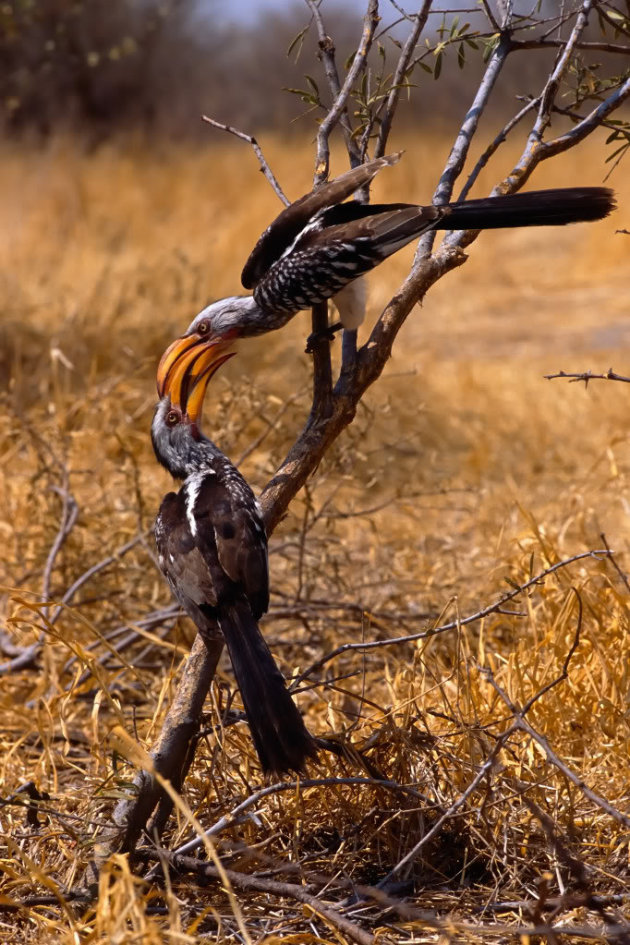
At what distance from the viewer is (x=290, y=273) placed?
203cm

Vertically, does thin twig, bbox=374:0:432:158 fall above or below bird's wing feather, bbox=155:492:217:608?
above

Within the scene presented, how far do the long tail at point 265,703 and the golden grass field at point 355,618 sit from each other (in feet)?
0.46

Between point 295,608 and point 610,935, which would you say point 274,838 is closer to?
point 610,935

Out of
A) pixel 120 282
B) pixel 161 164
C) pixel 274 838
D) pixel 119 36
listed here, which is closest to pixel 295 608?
pixel 274 838

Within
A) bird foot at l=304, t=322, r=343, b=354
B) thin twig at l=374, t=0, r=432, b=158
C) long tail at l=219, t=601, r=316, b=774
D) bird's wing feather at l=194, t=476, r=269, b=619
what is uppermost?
thin twig at l=374, t=0, r=432, b=158

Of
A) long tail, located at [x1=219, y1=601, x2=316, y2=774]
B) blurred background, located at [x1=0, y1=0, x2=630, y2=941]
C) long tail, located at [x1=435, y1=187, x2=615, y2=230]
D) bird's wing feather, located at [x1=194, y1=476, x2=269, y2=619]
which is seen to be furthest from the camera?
Result: blurred background, located at [x1=0, y1=0, x2=630, y2=941]

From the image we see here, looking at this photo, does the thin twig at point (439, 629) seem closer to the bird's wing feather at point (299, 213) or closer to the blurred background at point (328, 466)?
the blurred background at point (328, 466)

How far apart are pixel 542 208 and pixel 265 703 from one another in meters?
0.97

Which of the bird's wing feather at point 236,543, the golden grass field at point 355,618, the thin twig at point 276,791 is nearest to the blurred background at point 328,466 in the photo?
the golden grass field at point 355,618

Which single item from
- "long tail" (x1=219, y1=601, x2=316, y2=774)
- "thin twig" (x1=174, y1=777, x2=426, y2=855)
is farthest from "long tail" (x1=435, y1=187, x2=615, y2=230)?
"thin twig" (x1=174, y1=777, x2=426, y2=855)

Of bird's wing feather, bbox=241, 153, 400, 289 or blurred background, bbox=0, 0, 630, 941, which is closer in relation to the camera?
bird's wing feather, bbox=241, 153, 400, 289

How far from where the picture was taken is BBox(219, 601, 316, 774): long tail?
1.61 meters

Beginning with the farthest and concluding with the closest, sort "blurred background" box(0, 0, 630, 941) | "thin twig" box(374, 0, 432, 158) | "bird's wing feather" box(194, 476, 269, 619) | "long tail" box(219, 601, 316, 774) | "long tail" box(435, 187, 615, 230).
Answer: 1. "blurred background" box(0, 0, 630, 941)
2. "thin twig" box(374, 0, 432, 158)
3. "long tail" box(435, 187, 615, 230)
4. "bird's wing feather" box(194, 476, 269, 619)
5. "long tail" box(219, 601, 316, 774)

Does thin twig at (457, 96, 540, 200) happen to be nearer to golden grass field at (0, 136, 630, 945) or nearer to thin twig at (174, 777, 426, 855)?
golden grass field at (0, 136, 630, 945)
